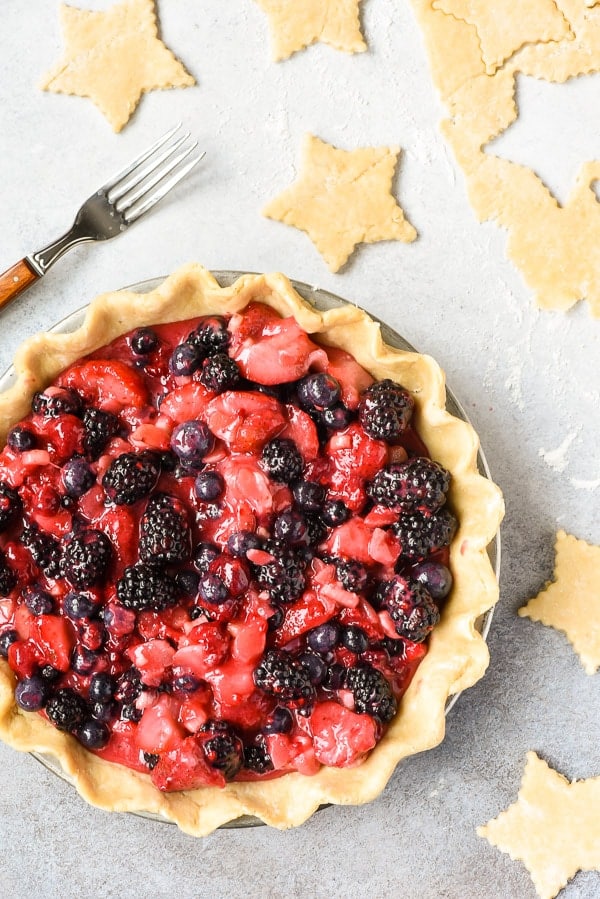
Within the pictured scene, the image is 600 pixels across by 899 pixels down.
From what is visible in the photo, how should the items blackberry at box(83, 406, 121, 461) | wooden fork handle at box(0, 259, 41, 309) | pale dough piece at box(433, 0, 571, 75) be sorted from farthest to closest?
1. pale dough piece at box(433, 0, 571, 75)
2. wooden fork handle at box(0, 259, 41, 309)
3. blackberry at box(83, 406, 121, 461)

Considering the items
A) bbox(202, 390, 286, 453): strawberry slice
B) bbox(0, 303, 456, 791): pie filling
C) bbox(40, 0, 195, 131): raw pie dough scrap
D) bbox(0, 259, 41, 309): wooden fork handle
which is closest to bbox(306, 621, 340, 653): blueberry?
bbox(0, 303, 456, 791): pie filling

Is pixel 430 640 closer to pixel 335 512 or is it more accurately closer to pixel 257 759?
pixel 335 512

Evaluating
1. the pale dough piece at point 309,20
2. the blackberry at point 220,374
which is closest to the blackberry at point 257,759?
the blackberry at point 220,374

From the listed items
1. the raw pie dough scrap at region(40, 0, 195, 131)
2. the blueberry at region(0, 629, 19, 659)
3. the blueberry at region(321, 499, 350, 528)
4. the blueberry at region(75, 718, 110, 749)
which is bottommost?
the blueberry at region(75, 718, 110, 749)

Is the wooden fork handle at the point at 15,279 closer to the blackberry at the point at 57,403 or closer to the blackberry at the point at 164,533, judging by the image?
the blackberry at the point at 57,403

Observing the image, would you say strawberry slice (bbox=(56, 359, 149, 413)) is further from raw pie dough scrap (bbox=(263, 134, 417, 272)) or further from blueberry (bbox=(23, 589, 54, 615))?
raw pie dough scrap (bbox=(263, 134, 417, 272))

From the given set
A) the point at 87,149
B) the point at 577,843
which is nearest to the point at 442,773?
the point at 577,843
